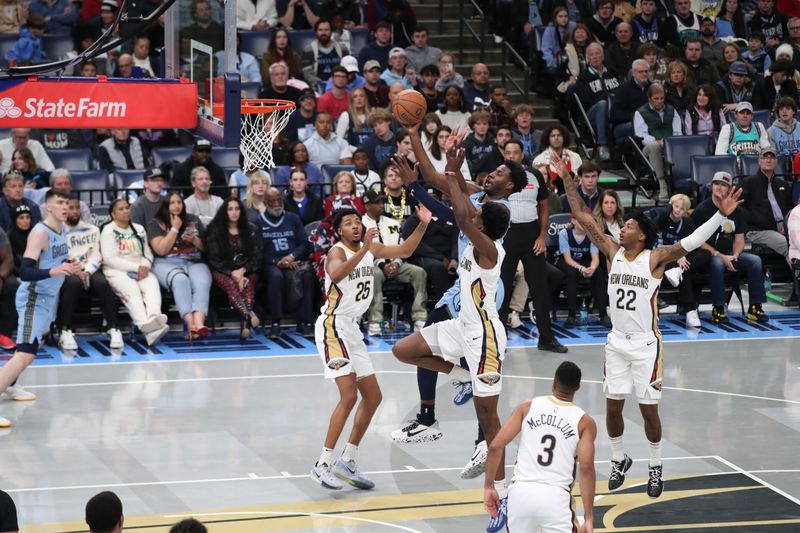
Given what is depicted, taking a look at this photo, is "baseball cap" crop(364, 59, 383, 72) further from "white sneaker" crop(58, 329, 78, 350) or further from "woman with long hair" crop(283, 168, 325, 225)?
"white sneaker" crop(58, 329, 78, 350)

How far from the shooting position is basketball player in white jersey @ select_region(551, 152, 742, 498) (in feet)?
31.5

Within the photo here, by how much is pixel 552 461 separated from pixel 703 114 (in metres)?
11.5

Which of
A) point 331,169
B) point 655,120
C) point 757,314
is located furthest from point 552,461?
point 655,120

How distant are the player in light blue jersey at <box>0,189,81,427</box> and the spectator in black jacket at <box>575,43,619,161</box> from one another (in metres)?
8.80

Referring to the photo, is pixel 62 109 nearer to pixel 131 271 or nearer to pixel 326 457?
pixel 326 457

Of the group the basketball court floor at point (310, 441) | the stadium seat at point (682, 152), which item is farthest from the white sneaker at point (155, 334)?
the stadium seat at point (682, 152)

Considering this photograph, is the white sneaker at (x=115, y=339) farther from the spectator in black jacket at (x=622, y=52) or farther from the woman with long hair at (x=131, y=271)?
the spectator in black jacket at (x=622, y=52)

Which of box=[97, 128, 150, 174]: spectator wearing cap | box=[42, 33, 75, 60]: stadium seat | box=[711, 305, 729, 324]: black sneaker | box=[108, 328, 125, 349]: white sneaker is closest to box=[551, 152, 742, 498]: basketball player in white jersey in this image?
box=[711, 305, 729, 324]: black sneaker

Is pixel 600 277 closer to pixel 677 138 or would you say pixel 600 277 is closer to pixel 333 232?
pixel 677 138

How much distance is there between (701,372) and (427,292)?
124 inches

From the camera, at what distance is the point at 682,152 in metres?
17.4

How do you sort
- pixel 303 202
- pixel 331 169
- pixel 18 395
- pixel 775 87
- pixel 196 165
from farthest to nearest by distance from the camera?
pixel 775 87, pixel 331 169, pixel 196 165, pixel 303 202, pixel 18 395

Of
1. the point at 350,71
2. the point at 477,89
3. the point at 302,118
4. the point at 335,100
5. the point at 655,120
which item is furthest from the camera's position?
the point at 477,89

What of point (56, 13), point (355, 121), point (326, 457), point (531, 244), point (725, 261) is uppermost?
point (56, 13)
